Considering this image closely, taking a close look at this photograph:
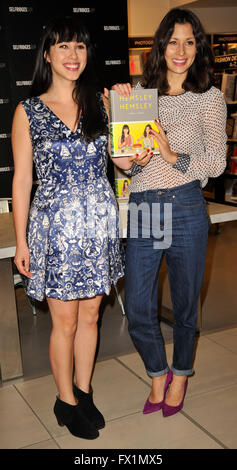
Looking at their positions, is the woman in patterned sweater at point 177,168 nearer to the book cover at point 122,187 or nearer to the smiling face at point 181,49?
the smiling face at point 181,49

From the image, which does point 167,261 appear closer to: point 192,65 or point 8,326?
point 192,65

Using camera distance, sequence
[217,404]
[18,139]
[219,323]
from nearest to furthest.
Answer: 1. [18,139]
2. [217,404]
3. [219,323]

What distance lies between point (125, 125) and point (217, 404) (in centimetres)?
141

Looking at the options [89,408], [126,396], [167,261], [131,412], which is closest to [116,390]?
[126,396]

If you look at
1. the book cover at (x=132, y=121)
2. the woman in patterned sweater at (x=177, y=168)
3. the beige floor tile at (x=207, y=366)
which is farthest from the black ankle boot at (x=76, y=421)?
the book cover at (x=132, y=121)

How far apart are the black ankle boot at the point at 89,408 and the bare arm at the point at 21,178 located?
62 centimetres

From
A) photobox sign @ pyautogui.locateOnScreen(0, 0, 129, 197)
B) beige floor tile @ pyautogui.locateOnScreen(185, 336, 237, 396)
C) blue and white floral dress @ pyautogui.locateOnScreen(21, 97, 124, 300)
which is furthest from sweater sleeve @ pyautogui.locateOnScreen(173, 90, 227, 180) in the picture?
photobox sign @ pyautogui.locateOnScreen(0, 0, 129, 197)

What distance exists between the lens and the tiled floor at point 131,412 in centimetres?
217

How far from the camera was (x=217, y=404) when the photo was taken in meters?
2.45

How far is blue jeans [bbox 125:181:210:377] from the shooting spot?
2.04m

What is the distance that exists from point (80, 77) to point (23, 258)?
2.50ft

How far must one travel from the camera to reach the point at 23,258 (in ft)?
6.75
